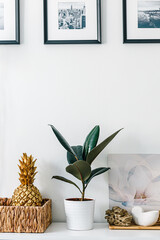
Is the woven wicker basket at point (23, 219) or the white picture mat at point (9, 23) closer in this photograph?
the woven wicker basket at point (23, 219)

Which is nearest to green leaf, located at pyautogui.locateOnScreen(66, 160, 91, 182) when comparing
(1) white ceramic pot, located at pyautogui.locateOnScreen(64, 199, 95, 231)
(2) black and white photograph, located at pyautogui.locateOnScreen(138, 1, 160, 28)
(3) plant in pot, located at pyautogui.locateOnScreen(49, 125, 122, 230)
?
(3) plant in pot, located at pyautogui.locateOnScreen(49, 125, 122, 230)

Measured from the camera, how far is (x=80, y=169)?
124cm

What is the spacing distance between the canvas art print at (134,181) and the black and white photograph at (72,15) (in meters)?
0.61

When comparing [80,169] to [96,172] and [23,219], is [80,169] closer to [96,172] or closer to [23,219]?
[96,172]

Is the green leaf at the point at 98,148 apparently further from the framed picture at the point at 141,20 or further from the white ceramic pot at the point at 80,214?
the framed picture at the point at 141,20

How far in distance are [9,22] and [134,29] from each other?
22.4 inches

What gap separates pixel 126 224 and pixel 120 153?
0.30 metres

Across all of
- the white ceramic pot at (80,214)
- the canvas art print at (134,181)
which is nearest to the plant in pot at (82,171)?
the white ceramic pot at (80,214)

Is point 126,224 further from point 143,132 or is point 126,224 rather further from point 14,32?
point 14,32

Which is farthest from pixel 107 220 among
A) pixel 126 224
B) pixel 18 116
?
pixel 18 116

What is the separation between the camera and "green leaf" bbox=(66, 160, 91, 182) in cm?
122

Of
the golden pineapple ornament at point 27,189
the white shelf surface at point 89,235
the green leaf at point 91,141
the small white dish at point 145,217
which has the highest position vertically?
the green leaf at point 91,141

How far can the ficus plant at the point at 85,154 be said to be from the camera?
1.26m

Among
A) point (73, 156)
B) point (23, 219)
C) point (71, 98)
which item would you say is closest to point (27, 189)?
point (23, 219)
